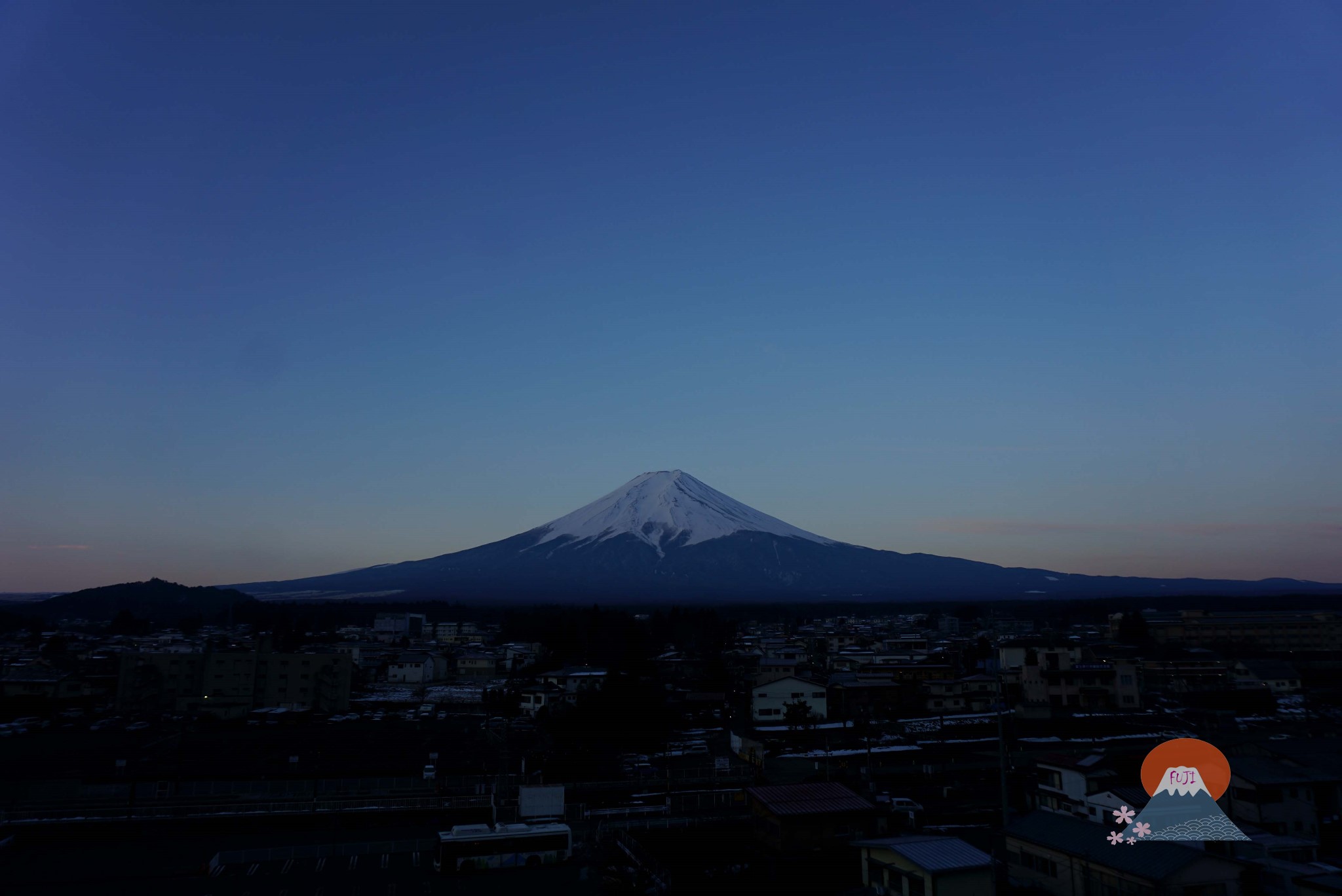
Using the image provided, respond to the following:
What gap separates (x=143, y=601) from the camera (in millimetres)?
94000

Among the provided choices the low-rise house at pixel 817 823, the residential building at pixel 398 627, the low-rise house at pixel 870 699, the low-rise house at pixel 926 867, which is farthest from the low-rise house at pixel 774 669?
the residential building at pixel 398 627

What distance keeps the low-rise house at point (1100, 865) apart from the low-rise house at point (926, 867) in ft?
3.36

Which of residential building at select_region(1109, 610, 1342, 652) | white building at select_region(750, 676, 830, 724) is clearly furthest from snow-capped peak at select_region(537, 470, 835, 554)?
white building at select_region(750, 676, 830, 724)

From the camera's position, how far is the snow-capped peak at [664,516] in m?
131

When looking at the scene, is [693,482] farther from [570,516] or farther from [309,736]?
[309,736]

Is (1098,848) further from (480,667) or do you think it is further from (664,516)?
(664,516)

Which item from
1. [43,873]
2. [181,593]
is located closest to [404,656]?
[43,873]

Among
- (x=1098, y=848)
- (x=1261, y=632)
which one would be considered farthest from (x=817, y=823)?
(x=1261, y=632)

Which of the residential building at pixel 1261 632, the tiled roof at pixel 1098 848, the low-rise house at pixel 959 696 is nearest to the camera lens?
the tiled roof at pixel 1098 848

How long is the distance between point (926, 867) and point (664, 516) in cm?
12844

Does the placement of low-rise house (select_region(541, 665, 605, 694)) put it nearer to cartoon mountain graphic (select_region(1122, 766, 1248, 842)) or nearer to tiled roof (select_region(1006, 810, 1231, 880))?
cartoon mountain graphic (select_region(1122, 766, 1248, 842))

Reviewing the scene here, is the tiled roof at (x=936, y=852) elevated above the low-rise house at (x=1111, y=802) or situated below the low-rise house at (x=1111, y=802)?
above

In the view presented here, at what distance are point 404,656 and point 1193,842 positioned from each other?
29650mm

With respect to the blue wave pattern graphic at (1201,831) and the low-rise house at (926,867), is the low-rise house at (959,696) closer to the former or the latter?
the blue wave pattern graphic at (1201,831)
